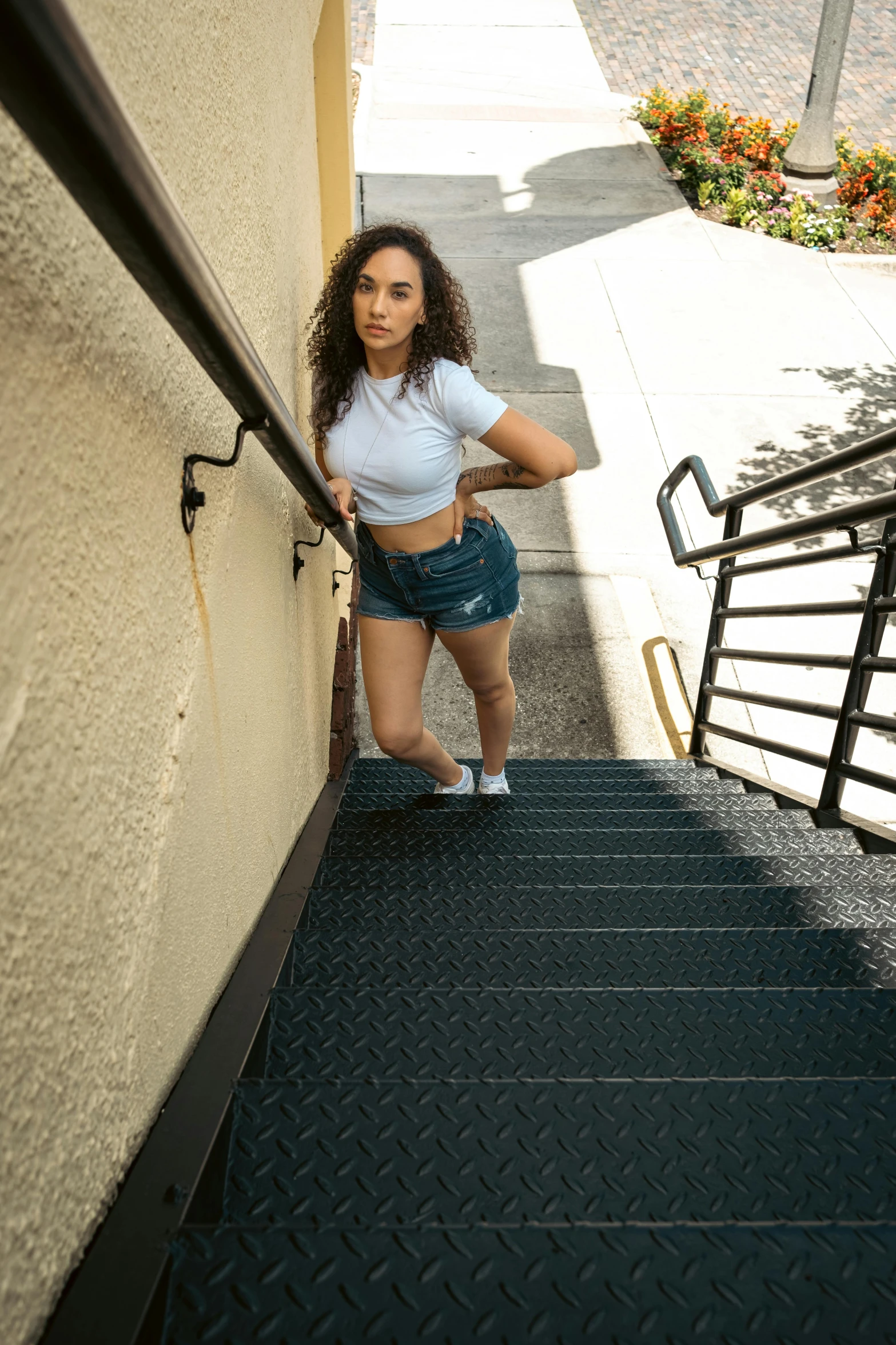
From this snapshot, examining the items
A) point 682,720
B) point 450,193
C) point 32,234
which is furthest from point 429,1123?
point 450,193

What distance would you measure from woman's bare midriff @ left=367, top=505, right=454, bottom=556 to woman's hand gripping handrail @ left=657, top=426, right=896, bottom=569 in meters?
0.95

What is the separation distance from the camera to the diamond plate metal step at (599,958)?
2.04 meters

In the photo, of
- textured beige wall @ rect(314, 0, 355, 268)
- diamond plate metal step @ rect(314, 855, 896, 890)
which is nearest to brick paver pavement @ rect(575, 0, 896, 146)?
textured beige wall @ rect(314, 0, 355, 268)

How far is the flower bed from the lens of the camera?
941cm

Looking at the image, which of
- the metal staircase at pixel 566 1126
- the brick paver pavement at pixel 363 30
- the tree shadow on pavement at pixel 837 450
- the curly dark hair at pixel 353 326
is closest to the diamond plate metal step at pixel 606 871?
the metal staircase at pixel 566 1126

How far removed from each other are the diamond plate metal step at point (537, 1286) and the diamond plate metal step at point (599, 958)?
77 centimetres

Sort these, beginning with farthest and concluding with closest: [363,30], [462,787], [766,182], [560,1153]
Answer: [363,30], [766,182], [462,787], [560,1153]

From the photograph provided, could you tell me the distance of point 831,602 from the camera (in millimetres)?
3279

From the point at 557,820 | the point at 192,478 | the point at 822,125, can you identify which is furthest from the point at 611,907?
the point at 822,125

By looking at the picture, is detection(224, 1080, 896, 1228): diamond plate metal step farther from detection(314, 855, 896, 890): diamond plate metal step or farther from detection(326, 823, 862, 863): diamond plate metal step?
detection(326, 823, 862, 863): diamond plate metal step

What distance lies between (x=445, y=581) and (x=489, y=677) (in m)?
0.46

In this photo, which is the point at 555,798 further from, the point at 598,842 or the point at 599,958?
the point at 599,958

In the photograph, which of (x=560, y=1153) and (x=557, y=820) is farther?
(x=557, y=820)

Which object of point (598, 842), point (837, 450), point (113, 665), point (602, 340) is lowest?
point (602, 340)
